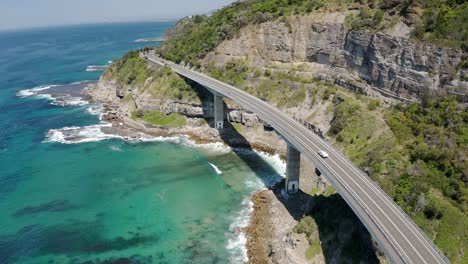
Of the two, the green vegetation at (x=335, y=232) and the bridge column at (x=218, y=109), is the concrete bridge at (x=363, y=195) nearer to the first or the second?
the green vegetation at (x=335, y=232)

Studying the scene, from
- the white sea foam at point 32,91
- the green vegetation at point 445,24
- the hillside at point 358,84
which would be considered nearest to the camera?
the hillside at point 358,84

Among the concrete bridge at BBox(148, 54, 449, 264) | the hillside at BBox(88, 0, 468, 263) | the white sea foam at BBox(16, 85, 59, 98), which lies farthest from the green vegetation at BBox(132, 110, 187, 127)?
the white sea foam at BBox(16, 85, 59, 98)

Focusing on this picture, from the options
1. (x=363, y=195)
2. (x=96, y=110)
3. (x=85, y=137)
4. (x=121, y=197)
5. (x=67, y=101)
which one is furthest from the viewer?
(x=67, y=101)

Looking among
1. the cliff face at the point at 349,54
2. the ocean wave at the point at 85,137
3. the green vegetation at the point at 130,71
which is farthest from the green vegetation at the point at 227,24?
the ocean wave at the point at 85,137

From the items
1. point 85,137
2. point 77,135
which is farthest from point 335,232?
point 77,135

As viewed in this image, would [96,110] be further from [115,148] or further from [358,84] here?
[358,84]

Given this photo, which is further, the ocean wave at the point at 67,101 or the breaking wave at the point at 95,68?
the breaking wave at the point at 95,68

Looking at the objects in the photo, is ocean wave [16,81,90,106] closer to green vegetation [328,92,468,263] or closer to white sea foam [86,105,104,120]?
white sea foam [86,105,104,120]

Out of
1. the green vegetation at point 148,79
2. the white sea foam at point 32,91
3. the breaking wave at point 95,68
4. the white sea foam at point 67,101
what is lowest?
the white sea foam at point 67,101
